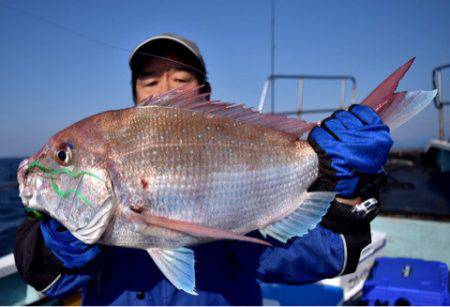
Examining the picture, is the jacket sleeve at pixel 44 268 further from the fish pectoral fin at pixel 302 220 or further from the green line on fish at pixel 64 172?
the fish pectoral fin at pixel 302 220

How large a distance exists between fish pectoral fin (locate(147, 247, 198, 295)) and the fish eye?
476 millimetres

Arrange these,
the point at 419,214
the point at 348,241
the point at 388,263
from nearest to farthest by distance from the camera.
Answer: the point at 348,241, the point at 388,263, the point at 419,214

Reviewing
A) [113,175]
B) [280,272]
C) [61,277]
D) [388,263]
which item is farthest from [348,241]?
[388,263]

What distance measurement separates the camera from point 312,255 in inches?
70.4

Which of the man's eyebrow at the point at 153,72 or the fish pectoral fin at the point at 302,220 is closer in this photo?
the fish pectoral fin at the point at 302,220

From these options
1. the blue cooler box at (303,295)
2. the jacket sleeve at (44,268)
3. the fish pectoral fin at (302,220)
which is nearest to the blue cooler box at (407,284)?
the blue cooler box at (303,295)

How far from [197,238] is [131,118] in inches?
21.4

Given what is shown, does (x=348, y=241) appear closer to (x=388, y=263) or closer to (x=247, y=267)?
(x=247, y=267)

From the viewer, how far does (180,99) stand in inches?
59.4

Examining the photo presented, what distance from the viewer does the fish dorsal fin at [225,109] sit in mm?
1501

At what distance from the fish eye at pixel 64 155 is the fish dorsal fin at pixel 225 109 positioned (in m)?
0.33

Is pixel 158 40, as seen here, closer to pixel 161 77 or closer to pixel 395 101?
pixel 161 77

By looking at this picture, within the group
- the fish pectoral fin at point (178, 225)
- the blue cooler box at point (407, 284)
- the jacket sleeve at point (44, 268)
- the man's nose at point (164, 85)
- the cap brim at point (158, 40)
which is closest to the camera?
the fish pectoral fin at point (178, 225)

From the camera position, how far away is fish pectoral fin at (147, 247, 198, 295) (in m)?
1.41
